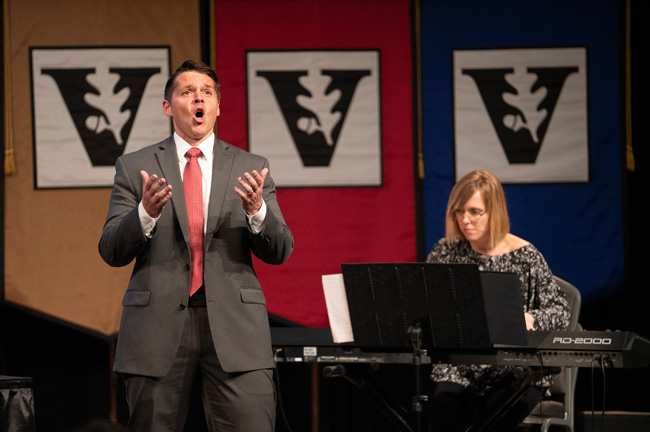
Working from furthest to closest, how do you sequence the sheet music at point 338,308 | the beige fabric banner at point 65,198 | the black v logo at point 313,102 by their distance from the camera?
the black v logo at point 313,102 → the beige fabric banner at point 65,198 → the sheet music at point 338,308

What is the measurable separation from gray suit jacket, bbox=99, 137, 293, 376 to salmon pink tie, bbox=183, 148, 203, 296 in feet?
0.09

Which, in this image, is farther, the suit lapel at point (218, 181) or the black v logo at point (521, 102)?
the black v logo at point (521, 102)

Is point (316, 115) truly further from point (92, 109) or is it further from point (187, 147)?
point (187, 147)

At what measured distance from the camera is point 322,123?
15.0 ft

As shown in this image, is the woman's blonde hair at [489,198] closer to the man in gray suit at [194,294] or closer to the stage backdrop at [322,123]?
the stage backdrop at [322,123]

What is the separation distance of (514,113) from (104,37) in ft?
8.21

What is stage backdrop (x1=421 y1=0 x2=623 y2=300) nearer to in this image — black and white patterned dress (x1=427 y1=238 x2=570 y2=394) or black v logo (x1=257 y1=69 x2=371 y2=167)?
black v logo (x1=257 y1=69 x2=371 y2=167)

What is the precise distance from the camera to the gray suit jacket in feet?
7.33

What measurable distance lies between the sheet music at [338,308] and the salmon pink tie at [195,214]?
0.61 meters

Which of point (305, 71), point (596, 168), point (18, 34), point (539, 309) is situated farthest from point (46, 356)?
point (596, 168)

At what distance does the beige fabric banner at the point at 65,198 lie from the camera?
14.6ft

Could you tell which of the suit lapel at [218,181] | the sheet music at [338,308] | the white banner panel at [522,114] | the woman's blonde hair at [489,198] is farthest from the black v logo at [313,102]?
the suit lapel at [218,181]

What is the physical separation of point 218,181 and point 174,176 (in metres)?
0.14

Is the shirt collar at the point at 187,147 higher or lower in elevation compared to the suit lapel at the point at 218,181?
higher
